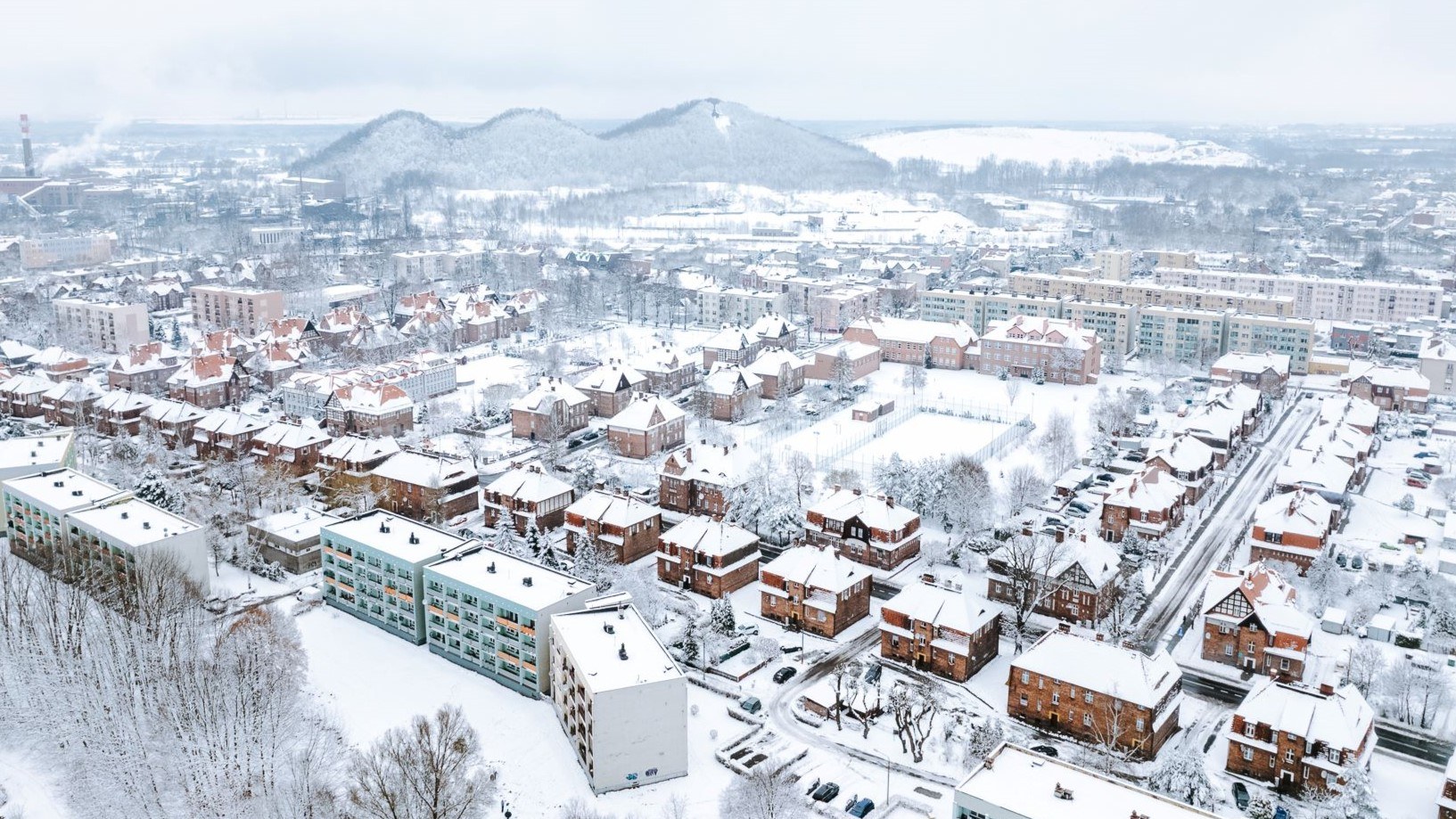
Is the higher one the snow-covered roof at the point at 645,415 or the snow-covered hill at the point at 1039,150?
the snow-covered hill at the point at 1039,150

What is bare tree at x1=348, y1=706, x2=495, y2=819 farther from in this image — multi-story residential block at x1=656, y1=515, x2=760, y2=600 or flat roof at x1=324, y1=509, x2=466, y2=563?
multi-story residential block at x1=656, y1=515, x2=760, y2=600

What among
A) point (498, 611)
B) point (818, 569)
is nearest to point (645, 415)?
point (818, 569)

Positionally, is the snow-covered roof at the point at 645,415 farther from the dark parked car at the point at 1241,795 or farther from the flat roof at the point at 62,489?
the dark parked car at the point at 1241,795

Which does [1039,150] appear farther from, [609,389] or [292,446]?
[292,446]

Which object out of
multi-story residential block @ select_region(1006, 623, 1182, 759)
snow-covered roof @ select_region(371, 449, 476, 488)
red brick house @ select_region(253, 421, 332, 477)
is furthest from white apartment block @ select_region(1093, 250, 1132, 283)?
multi-story residential block @ select_region(1006, 623, 1182, 759)

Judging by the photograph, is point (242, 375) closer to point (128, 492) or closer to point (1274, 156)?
point (128, 492)

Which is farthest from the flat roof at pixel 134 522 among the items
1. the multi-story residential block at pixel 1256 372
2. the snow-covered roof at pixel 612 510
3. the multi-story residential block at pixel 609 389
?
the multi-story residential block at pixel 1256 372

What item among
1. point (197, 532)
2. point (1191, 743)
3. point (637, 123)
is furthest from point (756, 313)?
A: point (637, 123)
